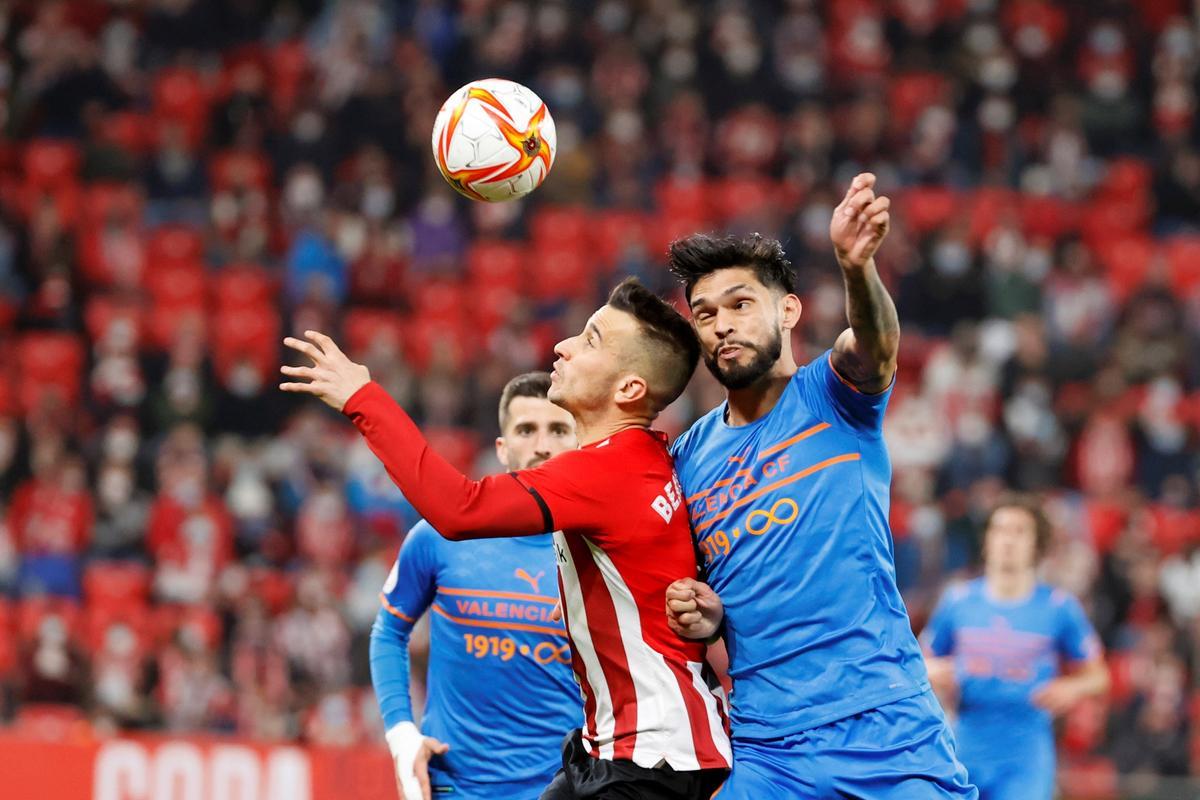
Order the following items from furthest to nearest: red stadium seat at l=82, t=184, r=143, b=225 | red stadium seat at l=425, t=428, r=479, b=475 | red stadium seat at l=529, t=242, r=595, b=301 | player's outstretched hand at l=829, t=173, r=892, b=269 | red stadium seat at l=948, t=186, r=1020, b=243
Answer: red stadium seat at l=948, t=186, r=1020, b=243 → red stadium seat at l=82, t=184, r=143, b=225 → red stadium seat at l=529, t=242, r=595, b=301 → red stadium seat at l=425, t=428, r=479, b=475 → player's outstretched hand at l=829, t=173, r=892, b=269

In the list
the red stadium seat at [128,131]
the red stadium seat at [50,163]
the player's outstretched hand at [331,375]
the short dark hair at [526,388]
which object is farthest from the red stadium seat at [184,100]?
the player's outstretched hand at [331,375]

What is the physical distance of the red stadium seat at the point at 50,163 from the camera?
1792cm

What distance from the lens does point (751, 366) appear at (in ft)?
15.7

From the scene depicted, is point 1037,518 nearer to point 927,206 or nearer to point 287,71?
point 927,206

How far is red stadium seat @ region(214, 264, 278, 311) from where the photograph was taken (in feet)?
54.2

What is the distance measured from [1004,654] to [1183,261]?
10.8 meters

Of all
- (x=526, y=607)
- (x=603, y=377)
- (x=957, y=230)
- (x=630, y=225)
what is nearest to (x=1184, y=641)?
(x=957, y=230)

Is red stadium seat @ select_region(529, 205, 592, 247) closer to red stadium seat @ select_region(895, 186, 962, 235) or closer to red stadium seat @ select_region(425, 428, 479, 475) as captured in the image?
red stadium seat @ select_region(425, 428, 479, 475)

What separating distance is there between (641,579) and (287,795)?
6125mm

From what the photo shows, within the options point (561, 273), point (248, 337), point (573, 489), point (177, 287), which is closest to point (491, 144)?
point (573, 489)

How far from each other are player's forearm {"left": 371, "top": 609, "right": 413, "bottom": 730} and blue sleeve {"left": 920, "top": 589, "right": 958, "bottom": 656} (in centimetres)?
375

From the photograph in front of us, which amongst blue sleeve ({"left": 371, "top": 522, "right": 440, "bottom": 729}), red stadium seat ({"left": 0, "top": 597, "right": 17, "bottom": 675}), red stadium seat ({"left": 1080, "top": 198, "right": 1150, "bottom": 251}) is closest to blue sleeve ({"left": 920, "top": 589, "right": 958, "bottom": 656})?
blue sleeve ({"left": 371, "top": 522, "right": 440, "bottom": 729})

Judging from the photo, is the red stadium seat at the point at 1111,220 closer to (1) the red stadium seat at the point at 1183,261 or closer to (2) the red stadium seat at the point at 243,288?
(1) the red stadium seat at the point at 1183,261

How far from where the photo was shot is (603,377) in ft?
16.3
